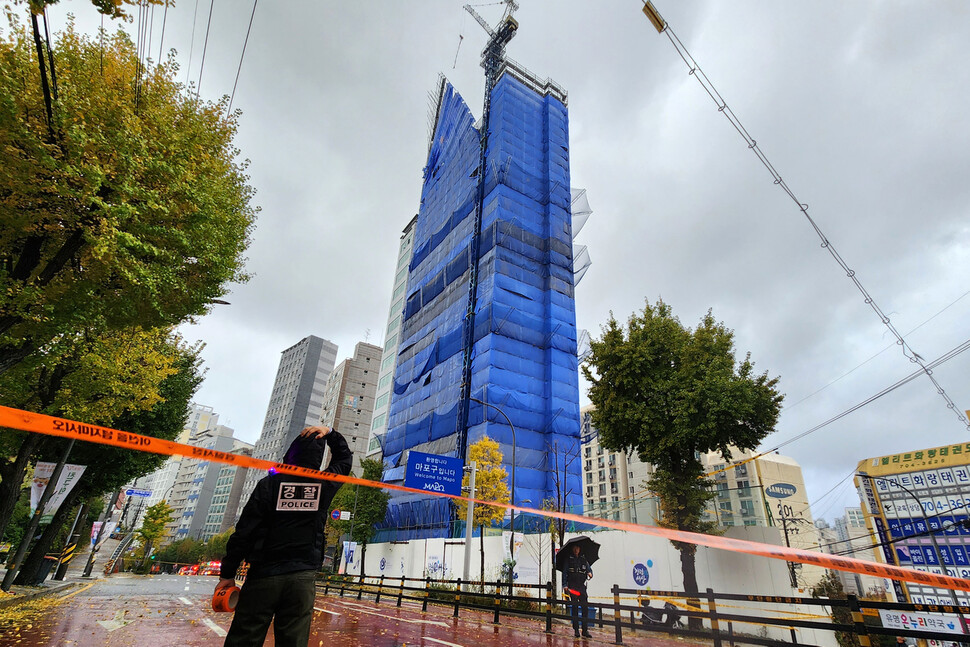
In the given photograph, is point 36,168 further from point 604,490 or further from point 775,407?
point 604,490

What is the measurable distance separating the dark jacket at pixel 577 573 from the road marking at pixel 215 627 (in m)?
7.34

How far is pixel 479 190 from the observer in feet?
145

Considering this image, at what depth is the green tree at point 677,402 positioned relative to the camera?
1694 centimetres

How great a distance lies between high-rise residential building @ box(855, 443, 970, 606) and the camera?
3356cm

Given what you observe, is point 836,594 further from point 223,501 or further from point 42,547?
point 223,501

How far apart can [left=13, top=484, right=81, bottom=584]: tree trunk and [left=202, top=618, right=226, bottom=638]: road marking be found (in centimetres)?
1051

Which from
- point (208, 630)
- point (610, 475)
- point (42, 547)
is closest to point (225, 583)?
point (208, 630)

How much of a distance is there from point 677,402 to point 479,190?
31.9 metres

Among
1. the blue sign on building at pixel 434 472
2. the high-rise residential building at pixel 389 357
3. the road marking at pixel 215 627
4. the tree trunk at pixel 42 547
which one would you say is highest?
the high-rise residential building at pixel 389 357

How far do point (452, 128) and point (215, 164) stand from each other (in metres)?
47.0

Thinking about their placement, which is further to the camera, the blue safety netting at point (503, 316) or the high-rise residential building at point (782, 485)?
the high-rise residential building at point (782, 485)

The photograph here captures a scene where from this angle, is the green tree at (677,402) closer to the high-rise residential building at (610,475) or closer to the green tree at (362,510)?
the green tree at (362,510)

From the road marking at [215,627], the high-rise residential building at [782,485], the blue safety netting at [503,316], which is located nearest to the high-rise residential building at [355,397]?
the blue safety netting at [503,316]

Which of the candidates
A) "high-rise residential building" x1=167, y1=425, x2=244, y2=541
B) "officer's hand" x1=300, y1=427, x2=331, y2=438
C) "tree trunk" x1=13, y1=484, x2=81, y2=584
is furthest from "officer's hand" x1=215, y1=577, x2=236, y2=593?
"high-rise residential building" x1=167, y1=425, x2=244, y2=541
